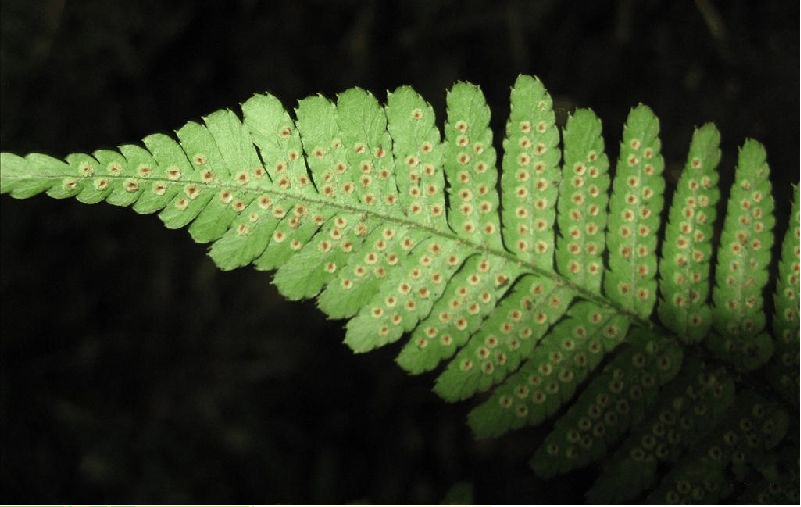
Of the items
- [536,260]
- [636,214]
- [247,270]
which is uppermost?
[636,214]

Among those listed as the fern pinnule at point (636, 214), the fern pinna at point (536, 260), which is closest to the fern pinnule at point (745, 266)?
the fern pinna at point (536, 260)

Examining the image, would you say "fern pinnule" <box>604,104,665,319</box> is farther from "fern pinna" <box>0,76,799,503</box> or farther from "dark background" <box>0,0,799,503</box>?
"dark background" <box>0,0,799,503</box>

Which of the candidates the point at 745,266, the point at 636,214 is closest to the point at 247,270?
the point at 636,214

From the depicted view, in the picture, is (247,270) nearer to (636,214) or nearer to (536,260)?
(536,260)

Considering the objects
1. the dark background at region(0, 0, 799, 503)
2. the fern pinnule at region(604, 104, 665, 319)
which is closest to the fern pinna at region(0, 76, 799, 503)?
the fern pinnule at region(604, 104, 665, 319)

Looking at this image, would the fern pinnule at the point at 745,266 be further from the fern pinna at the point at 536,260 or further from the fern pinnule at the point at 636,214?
the fern pinnule at the point at 636,214

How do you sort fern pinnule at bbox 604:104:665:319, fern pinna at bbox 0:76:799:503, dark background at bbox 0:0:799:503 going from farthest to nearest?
dark background at bbox 0:0:799:503 < fern pinnule at bbox 604:104:665:319 < fern pinna at bbox 0:76:799:503
